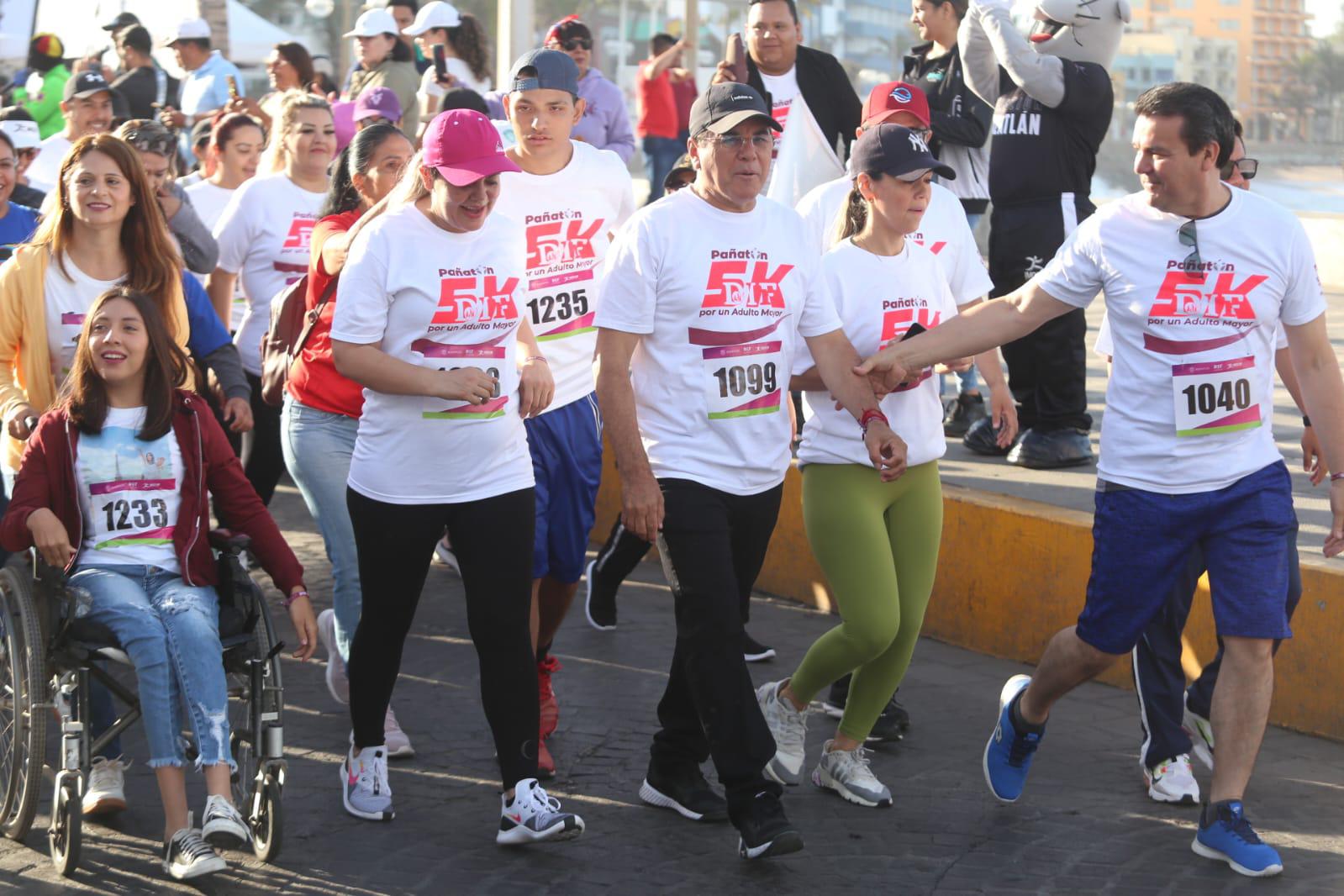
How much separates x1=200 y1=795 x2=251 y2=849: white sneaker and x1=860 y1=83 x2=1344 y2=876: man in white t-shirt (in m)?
2.42

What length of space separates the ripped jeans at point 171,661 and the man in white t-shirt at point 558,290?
113 cm

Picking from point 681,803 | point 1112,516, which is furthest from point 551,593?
point 1112,516

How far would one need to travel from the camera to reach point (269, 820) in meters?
4.60

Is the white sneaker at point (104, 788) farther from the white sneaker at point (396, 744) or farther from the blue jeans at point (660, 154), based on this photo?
the blue jeans at point (660, 154)

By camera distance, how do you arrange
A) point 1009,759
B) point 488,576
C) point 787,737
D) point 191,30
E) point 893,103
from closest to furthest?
point 488,576 → point 1009,759 → point 787,737 → point 893,103 → point 191,30

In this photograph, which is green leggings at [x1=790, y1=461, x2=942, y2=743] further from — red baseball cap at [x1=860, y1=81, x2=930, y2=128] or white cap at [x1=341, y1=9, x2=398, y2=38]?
white cap at [x1=341, y1=9, x2=398, y2=38]

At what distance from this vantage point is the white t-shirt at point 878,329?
5.14 m

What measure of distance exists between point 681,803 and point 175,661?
145 cm

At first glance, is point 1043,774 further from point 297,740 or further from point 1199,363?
point 297,740

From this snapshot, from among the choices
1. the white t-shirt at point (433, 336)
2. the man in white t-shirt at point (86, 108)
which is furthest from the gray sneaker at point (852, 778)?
the man in white t-shirt at point (86, 108)

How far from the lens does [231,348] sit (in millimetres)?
5816

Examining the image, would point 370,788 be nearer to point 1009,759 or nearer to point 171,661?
point 171,661

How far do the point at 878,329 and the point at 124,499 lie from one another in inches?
86.3

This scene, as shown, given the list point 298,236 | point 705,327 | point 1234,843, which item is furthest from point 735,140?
point 298,236
